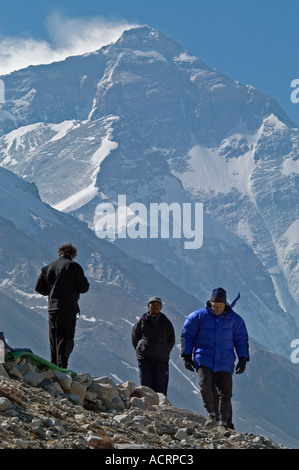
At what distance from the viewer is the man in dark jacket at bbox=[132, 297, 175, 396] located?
818 inches

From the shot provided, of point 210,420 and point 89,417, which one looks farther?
point 210,420

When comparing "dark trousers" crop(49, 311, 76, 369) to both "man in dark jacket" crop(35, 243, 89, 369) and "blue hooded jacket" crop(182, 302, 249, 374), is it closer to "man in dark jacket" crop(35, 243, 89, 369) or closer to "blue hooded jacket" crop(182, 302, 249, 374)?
"man in dark jacket" crop(35, 243, 89, 369)

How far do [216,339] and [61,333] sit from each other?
3220 millimetres

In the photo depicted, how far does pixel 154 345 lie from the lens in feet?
68.2

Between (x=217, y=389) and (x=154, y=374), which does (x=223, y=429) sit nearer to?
(x=217, y=389)

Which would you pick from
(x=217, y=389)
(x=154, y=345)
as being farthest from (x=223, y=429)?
(x=154, y=345)

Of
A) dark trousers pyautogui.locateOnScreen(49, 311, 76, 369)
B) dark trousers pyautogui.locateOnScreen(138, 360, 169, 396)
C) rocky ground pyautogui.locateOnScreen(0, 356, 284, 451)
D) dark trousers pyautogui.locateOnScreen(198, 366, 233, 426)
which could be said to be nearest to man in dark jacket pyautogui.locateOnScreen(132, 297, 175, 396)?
dark trousers pyautogui.locateOnScreen(138, 360, 169, 396)

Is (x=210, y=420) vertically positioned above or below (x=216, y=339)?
below

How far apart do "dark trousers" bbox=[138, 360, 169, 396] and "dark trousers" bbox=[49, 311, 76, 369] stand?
167 cm

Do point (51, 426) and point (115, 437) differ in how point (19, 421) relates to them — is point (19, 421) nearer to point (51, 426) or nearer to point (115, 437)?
point (51, 426)

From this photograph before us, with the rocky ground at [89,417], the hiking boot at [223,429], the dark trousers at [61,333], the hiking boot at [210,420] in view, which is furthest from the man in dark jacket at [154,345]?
the hiking boot at [223,429]

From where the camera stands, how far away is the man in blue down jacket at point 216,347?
18.2 meters
